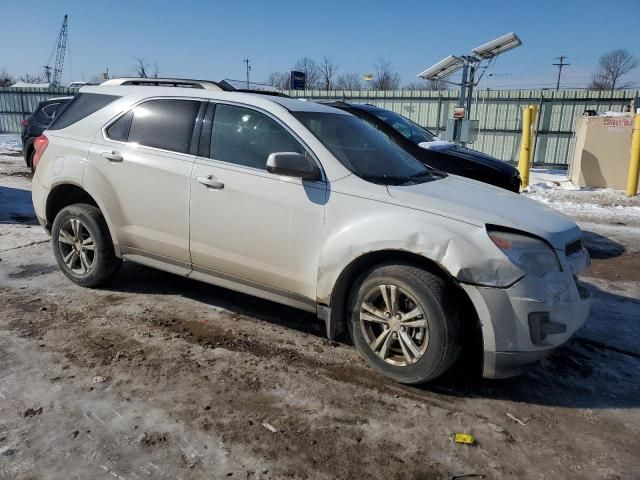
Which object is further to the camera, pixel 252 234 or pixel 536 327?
pixel 252 234

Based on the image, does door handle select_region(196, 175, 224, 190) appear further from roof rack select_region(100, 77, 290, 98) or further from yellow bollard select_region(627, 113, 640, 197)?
yellow bollard select_region(627, 113, 640, 197)

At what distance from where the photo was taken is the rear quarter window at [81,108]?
14.6 feet

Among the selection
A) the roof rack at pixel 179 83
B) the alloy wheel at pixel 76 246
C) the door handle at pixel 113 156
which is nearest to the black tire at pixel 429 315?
the roof rack at pixel 179 83

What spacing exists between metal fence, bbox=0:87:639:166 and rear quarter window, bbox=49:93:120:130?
555 inches

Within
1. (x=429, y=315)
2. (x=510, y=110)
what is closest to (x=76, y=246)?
(x=429, y=315)

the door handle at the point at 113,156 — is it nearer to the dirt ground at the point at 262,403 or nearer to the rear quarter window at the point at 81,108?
the rear quarter window at the point at 81,108

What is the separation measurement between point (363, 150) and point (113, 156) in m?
2.14

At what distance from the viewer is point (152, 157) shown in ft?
13.1

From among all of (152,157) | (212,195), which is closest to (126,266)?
(152,157)

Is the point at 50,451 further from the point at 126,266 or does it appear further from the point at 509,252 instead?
the point at 126,266

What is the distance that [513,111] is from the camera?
17625mm

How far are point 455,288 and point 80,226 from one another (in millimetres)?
3401

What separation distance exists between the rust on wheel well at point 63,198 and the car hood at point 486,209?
2.99 metres

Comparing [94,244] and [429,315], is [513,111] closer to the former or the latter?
[94,244]
